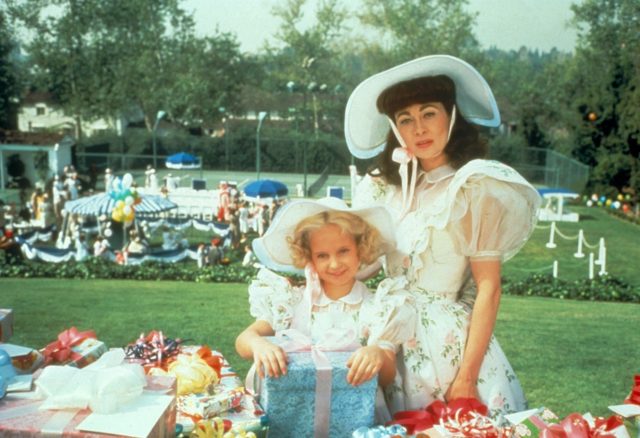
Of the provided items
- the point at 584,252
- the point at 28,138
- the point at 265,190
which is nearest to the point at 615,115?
the point at 584,252

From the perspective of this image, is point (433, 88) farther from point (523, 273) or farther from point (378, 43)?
point (378, 43)

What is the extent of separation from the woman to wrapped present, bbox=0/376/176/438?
0.76 meters

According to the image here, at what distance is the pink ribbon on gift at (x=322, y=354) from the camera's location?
1530 mm

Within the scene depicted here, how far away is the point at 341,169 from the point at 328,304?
31653mm

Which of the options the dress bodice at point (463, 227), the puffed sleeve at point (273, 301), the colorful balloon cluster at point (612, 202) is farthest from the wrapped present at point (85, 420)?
the colorful balloon cluster at point (612, 202)

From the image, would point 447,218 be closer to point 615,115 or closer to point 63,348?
point 63,348

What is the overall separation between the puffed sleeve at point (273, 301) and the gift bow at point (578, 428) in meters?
0.73

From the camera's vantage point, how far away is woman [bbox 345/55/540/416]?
193 cm

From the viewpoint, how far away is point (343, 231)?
6.28ft

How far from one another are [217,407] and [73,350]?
57cm

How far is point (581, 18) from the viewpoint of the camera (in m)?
32.1

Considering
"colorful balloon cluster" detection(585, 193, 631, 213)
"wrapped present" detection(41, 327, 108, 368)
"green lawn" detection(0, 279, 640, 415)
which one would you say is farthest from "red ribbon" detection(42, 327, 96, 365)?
"colorful balloon cluster" detection(585, 193, 631, 213)

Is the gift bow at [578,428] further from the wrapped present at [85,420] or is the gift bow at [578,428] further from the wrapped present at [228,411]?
the wrapped present at [85,420]

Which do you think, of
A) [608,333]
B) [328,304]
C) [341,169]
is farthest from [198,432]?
[341,169]
